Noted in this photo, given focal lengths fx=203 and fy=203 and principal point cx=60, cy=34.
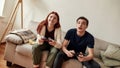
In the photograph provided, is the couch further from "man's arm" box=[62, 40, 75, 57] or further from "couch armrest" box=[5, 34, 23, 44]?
"man's arm" box=[62, 40, 75, 57]

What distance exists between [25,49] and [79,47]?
0.79 metres

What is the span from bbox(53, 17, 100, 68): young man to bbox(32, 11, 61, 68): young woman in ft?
0.34

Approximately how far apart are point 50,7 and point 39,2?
0.25 m

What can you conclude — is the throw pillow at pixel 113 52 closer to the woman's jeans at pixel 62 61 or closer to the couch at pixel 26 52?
the couch at pixel 26 52

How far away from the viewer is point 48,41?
2.93m

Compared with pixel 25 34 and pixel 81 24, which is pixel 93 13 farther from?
pixel 25 34

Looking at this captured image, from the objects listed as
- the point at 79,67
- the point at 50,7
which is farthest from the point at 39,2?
the point at 79,67

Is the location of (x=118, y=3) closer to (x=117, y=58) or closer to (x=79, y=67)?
(x=117, y=58)

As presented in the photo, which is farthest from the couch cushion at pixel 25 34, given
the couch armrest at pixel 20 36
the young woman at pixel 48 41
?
the young woman at pixel 48 41

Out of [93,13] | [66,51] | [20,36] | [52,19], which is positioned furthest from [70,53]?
[93,13]

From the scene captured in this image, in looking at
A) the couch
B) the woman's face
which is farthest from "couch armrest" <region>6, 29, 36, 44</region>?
the woman's face

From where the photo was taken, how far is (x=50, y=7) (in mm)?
3820

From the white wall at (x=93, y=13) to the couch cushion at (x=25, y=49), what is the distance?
98cm

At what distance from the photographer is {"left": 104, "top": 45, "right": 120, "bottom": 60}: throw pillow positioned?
2951 millimetres
